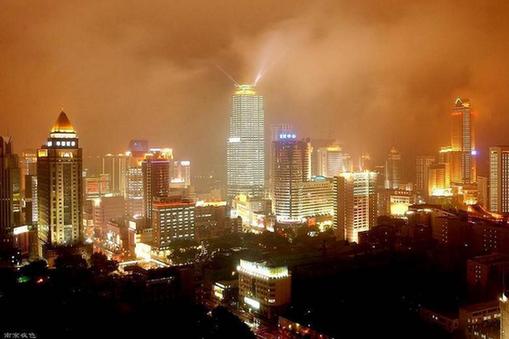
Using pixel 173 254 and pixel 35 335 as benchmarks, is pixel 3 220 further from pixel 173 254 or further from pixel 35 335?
pixel 35 335

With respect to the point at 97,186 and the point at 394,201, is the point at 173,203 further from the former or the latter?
the point at 394,201

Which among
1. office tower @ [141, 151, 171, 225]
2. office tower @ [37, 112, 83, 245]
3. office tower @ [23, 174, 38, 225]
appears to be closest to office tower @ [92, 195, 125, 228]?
office tower @ [141, 151, 171, 225]

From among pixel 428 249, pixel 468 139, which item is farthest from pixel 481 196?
pixel 428 249

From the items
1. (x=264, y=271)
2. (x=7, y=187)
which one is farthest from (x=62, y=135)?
(x=264, y=271)

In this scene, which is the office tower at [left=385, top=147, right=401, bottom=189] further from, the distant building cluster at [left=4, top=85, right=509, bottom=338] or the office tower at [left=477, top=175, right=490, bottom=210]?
the office tower at [left=477, top=175, right=490, bottom=210]

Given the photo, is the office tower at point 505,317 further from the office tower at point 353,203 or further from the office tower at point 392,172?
the office tower at point 392,172

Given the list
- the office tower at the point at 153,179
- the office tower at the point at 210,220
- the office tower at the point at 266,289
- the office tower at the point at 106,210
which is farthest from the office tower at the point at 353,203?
the office tower at the point at 106,210

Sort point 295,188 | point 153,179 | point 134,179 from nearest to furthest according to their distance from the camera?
point 153,179 → point 295,188 → point 134,179
